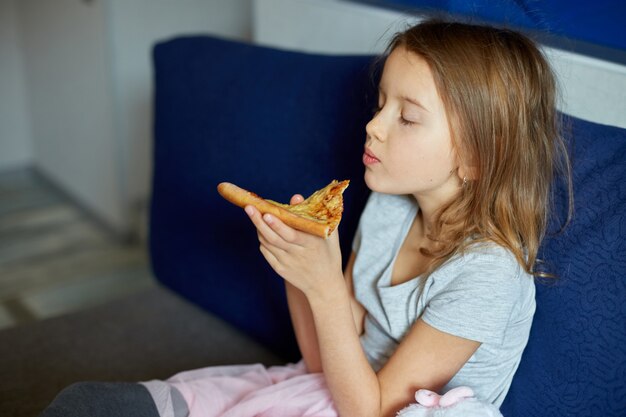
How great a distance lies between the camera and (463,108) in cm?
124

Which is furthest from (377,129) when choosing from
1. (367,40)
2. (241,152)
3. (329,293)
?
(367,40)

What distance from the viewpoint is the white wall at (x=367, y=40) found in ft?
4.73

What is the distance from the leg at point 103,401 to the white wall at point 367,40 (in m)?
0.85

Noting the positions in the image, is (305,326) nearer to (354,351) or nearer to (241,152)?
(354,351)

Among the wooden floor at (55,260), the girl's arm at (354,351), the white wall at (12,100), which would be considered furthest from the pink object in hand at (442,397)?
the white wall at (12,100)

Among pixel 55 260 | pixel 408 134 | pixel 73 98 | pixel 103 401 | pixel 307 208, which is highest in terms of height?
pixel 408 134

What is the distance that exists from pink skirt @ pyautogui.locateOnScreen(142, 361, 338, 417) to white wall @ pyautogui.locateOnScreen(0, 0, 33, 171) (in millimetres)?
2923

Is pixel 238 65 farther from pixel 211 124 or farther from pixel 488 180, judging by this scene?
pixel 488 180

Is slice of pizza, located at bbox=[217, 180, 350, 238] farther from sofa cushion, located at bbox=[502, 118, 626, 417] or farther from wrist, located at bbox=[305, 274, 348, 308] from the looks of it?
sofa cushion, located at bbox=[502, 118, 626, 417]

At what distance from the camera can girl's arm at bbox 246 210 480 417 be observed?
1.25 metres

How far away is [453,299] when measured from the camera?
1256mm

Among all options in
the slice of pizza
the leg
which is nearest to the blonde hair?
the slice of pizza

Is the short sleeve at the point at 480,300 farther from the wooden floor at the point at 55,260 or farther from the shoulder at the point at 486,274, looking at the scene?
the wooden floor at the point at 55,260

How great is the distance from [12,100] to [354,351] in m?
3.27
